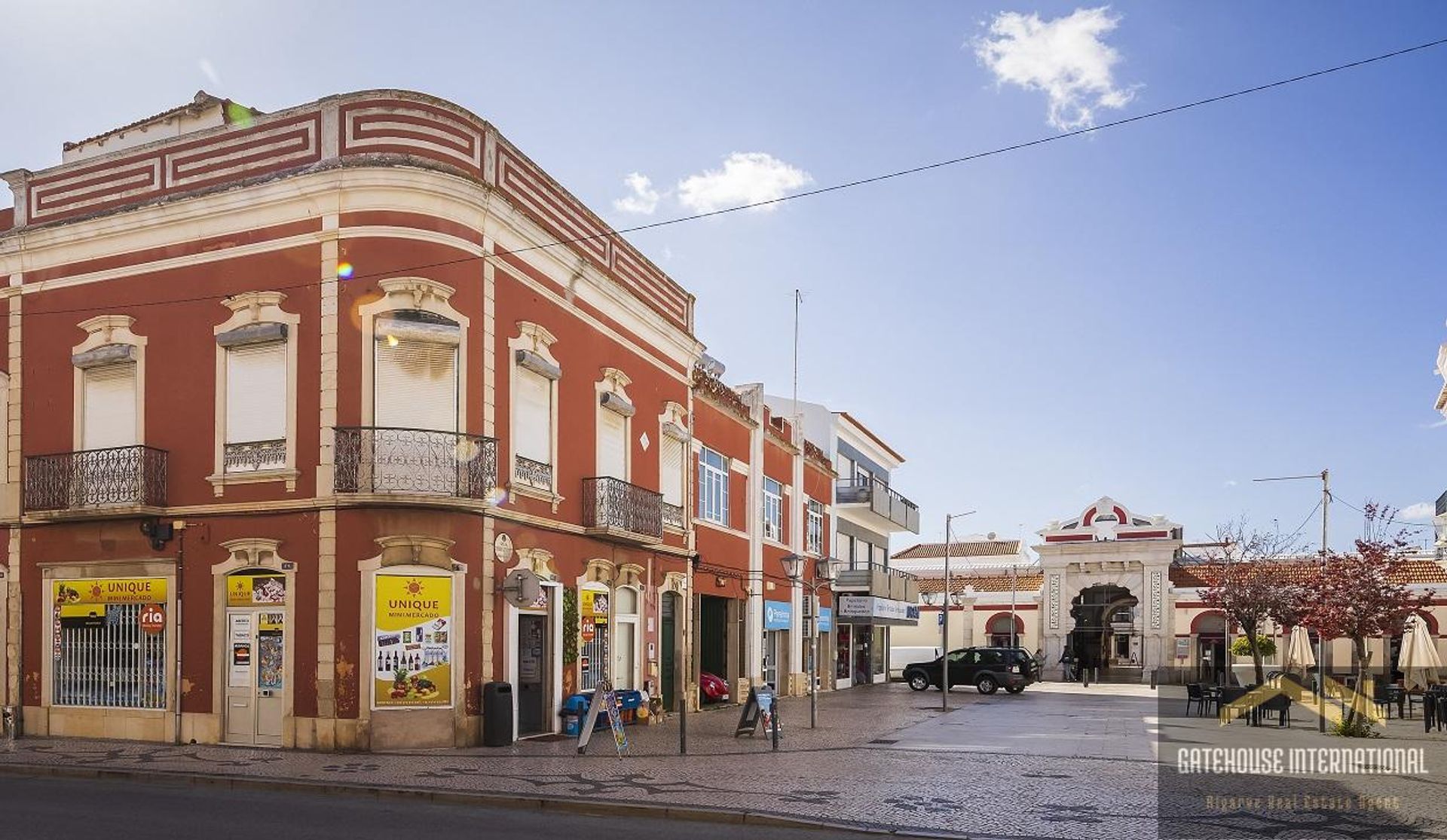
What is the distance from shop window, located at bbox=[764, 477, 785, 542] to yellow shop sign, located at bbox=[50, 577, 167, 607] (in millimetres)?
18201

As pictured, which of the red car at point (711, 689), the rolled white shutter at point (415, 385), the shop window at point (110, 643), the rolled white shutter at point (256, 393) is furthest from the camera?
the red car at point (711, 689)

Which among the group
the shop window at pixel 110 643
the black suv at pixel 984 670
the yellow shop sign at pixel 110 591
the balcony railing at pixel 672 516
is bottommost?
the black suv at pixel 984 670

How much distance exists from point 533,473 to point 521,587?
2268 mm

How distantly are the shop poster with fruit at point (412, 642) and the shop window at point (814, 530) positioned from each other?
21382mm

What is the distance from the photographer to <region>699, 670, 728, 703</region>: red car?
29469 millimetres

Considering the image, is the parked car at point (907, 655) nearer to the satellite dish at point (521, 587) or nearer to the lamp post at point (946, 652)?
the lamp post at point (946, 652)

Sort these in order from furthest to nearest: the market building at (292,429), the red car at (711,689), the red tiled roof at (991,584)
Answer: the red tiled roof at (991,584) → the red car at (711,689) → the market building at (292,429)

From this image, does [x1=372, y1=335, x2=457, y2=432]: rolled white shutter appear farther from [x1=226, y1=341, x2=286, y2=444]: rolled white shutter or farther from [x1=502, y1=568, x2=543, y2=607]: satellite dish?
[x1=502, y1=568, x2=543, y2=607]: satellite dish

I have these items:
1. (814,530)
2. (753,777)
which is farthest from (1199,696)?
(753,777)

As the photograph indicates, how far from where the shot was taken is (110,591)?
19797mm

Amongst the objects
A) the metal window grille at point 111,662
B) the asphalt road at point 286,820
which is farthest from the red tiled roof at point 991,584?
the asphalt road at point 286,820

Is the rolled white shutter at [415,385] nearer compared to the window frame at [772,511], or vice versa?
the rolled white shutter at [415,385]

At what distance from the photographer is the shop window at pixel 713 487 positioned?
96.9ft

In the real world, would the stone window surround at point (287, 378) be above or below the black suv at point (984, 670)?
above
